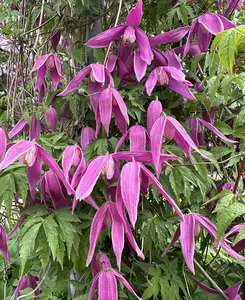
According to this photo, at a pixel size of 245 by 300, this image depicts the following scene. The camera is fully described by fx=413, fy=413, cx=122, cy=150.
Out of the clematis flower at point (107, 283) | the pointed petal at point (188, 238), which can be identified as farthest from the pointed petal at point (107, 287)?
the pointed petal at point (188, 238)

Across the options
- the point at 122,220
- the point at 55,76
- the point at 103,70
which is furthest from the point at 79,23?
the point at 122,220

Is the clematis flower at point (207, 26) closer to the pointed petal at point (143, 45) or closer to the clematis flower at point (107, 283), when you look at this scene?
the pointed petal at point (143, 45)

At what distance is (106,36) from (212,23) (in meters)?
0.19

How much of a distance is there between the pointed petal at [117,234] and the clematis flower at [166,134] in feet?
0.29

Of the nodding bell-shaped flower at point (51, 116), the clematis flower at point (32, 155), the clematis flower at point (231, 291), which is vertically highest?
the clematis flower at point (32, 155)

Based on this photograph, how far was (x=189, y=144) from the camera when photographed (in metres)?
0.61

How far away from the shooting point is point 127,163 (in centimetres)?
57

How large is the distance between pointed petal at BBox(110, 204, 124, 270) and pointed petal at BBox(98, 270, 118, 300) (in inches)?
2.3

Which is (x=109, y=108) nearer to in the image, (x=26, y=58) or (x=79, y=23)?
(x=79, y=23)

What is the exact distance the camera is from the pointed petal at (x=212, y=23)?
2.38 feet

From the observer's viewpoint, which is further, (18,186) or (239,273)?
(239,273)

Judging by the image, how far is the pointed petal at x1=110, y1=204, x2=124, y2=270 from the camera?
1.83ft

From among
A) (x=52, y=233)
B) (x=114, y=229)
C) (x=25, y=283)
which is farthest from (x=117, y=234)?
(x=25, y=283)

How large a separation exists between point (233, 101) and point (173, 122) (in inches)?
15.1
